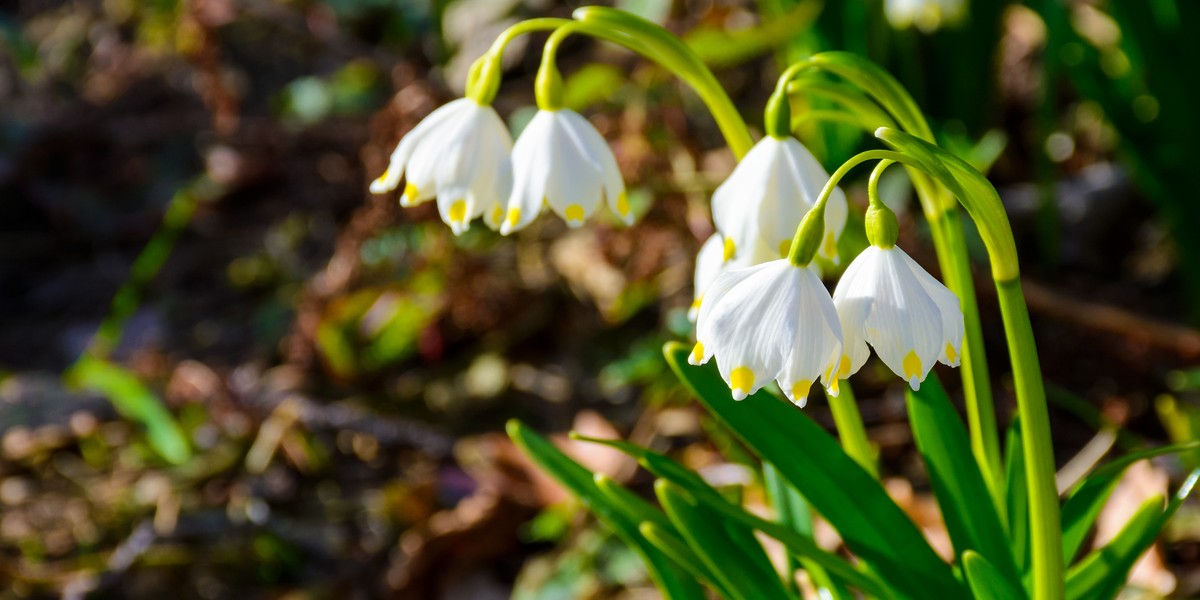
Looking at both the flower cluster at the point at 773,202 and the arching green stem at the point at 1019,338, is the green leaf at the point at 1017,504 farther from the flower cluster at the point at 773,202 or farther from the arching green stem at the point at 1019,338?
the flower cluster at the point at 773,202

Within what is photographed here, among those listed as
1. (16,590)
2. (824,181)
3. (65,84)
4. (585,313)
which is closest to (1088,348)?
(585,313)

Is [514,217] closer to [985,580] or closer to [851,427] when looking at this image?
[851,427]

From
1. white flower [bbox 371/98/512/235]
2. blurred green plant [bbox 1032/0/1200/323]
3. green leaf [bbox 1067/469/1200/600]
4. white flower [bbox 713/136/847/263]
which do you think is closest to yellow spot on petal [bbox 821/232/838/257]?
white flower [bbox 713/136/847/263]

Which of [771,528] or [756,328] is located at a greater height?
[756,328]

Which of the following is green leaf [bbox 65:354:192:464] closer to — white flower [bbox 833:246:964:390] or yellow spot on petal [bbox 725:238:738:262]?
yellow spot on petal [bbox 725:238:738:262]

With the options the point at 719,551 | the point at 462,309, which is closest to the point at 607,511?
the point at 719,551

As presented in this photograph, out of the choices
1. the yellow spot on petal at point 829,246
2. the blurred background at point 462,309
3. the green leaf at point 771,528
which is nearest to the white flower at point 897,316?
the yellow spot on petal at point 829,246

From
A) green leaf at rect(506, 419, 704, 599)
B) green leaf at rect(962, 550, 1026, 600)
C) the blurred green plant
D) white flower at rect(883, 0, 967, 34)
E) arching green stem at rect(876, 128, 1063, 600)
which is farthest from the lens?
white flower at rect(883, 0, 967, 34)
